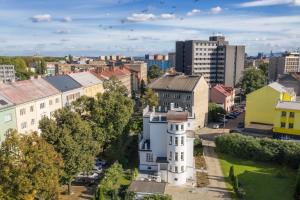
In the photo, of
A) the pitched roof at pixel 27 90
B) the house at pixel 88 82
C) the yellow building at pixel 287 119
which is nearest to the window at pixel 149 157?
the pitched roof at pixel 27 90

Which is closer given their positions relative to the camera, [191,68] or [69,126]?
[69,126]

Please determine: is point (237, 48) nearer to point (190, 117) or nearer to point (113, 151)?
point (190, 117)

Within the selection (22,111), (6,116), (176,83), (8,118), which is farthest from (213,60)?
(6,116)

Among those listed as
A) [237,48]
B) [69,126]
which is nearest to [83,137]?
[69,126]

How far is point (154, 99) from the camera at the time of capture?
82.8 m

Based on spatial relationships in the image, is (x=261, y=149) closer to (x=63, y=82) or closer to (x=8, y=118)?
(x=8, y=118)

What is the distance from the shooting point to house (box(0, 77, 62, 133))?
63066 mm

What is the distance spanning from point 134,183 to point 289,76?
78.5 m

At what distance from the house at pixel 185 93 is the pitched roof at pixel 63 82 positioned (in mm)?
22709

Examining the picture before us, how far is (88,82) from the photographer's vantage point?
315 feet

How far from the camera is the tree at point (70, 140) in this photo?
44031 mm

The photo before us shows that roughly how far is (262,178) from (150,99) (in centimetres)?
3677

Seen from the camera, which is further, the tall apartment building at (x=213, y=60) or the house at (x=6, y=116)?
the tall apartment building at (x=213, y=60)

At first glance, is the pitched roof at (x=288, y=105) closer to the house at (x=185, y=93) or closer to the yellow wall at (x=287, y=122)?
the yellow wall at (x=287, y=122)
